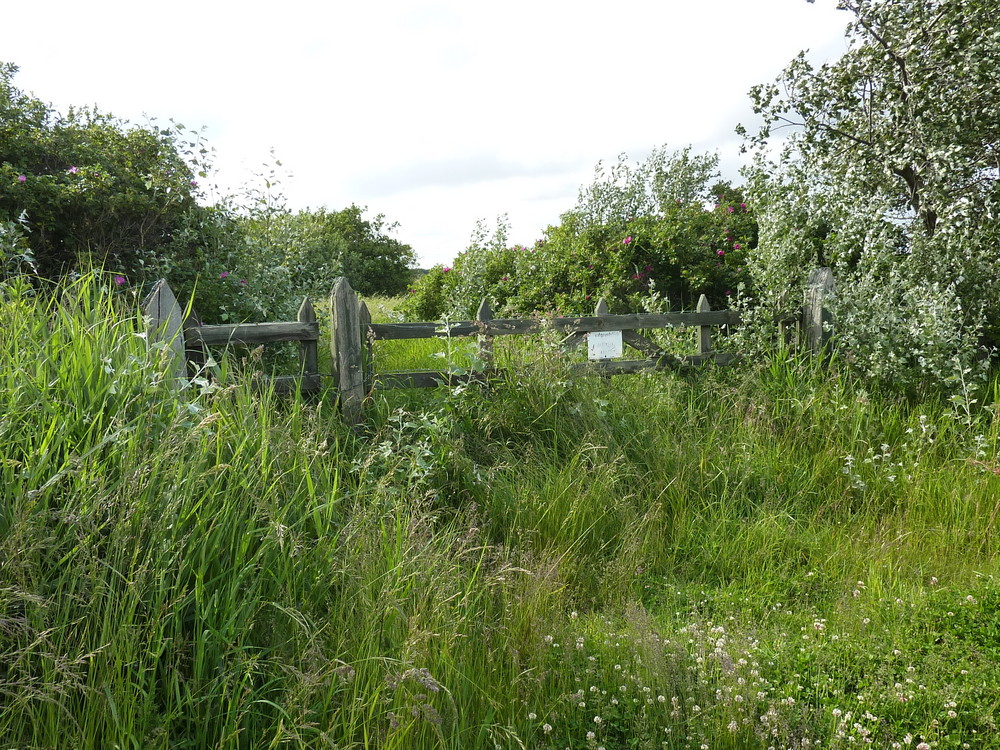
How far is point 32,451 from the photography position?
2.62m

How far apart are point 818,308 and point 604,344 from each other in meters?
2.43

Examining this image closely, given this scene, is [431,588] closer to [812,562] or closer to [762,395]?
[812,562]

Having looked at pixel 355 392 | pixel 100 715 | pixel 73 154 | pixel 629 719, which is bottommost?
pixel 629 719

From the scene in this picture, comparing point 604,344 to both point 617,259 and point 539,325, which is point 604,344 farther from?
point 617,259

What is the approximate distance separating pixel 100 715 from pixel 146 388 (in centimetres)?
149

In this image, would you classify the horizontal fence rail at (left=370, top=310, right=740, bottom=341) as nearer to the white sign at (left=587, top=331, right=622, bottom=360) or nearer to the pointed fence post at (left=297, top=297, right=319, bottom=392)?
the white sign at (left=587, top=331, right=622, bottom=360)

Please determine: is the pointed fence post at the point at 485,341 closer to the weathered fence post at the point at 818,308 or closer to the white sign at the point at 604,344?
the white sign at the point at 604,344

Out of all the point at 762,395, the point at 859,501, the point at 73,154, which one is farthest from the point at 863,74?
the point at 73,154

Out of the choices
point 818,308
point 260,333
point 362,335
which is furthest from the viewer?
point 818,308

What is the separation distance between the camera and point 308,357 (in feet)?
18.3

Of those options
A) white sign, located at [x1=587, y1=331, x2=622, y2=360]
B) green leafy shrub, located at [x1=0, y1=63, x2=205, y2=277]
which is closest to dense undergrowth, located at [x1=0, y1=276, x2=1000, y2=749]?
white sign, located at [x1=587, y1=331, x2=622, y2=360]

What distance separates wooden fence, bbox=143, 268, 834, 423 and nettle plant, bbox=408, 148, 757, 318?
4115 millimetres

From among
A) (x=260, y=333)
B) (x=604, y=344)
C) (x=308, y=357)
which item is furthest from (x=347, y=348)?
(x=604, y=344)

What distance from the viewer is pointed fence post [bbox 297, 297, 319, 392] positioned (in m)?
5.43
